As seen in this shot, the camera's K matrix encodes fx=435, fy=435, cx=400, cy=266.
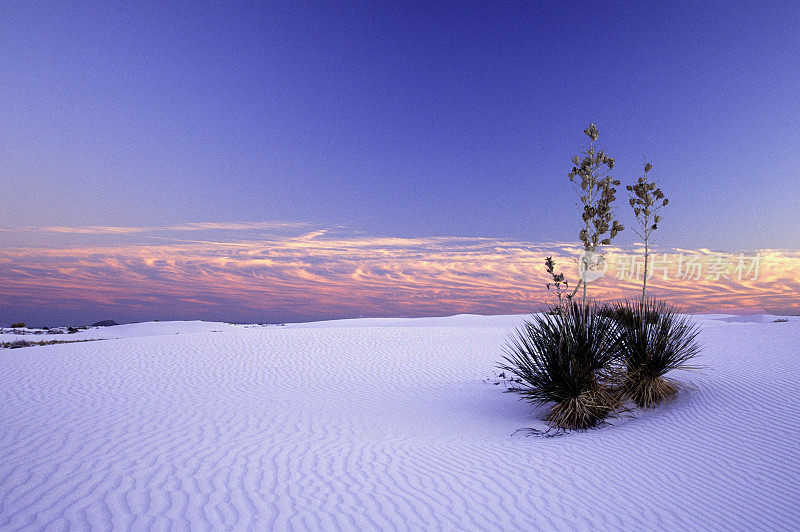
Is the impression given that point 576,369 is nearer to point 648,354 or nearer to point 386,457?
point 648,354

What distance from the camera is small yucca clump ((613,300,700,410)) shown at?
26.3 ft

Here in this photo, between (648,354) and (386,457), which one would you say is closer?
(386,457)

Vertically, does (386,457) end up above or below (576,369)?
below

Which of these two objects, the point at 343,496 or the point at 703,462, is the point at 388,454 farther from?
the point at 703,462

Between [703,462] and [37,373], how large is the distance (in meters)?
17.3

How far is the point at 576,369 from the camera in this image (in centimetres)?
748

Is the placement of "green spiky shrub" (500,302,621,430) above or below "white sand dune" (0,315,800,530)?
above

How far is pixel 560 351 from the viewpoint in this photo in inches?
297

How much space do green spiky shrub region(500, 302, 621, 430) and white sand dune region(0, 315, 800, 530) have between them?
17.2 inches

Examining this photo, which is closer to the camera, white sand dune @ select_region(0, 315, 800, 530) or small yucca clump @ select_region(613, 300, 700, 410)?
white sand dune @ select_region(0, 315, 800, 530)

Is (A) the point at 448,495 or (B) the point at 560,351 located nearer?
(A) the point at 448,495

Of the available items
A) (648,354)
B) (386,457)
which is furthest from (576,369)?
(386,457)

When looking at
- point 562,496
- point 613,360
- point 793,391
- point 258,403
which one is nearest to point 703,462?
point 562,496

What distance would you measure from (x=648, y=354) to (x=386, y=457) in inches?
209
